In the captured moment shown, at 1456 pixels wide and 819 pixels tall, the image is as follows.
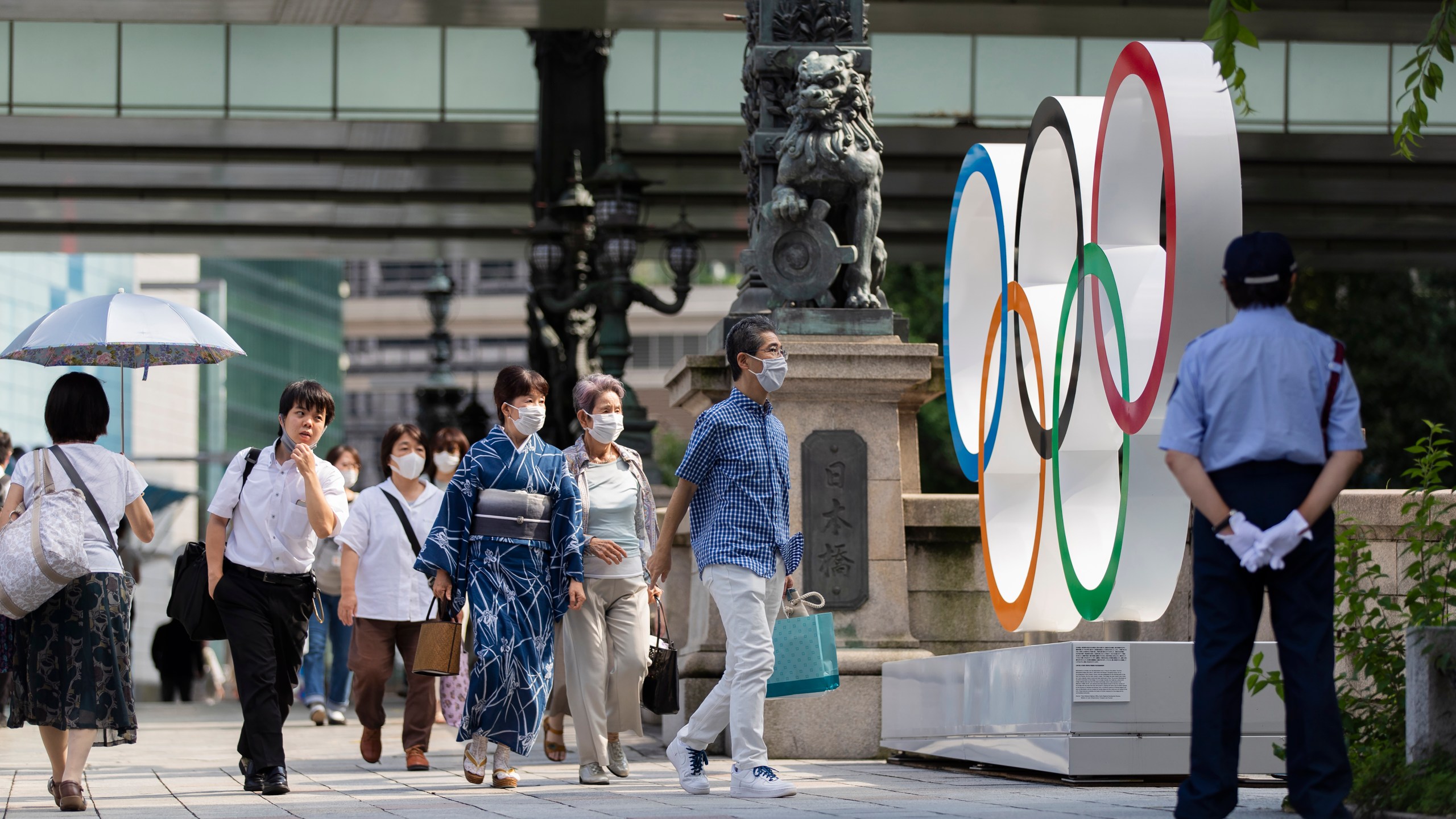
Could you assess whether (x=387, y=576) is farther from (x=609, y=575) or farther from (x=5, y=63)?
(x=5, y=63)

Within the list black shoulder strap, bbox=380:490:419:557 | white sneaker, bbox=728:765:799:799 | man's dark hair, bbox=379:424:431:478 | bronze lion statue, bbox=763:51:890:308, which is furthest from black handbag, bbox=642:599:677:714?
bronze lion statue, bbox=763:51:890:308

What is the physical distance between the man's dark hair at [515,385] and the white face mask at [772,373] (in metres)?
1.18

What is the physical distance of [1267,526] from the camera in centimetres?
568

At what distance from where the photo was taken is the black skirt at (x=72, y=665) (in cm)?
782

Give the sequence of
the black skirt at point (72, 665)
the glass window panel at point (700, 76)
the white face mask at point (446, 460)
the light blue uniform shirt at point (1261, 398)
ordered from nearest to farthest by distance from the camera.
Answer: the light blue uniform shirt at point (1261, 398)
the black skirt at point (72, 665)
the white face mask at point (446, 460)
the glass window panel at point (700, 76)

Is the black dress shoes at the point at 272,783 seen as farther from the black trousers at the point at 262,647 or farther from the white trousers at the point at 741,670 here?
the white trousers at the point at 741,670

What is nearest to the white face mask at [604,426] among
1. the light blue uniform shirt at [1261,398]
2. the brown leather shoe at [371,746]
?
the brown leather shoe at [371,746]

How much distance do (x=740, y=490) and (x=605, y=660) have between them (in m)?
1.53

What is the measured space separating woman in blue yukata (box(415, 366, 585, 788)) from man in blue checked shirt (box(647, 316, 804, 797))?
2.22 feet

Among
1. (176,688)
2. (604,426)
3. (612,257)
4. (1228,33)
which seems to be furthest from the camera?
(176,688)

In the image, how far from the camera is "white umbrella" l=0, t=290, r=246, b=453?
8.87 metres

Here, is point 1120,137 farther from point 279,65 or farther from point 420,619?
point 279,65

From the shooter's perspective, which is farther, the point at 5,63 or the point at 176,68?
the point at 176,68

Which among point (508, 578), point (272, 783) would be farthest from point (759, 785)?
point (272, 783)
